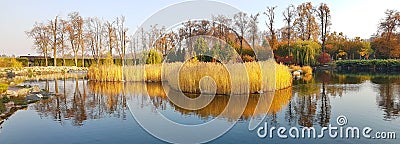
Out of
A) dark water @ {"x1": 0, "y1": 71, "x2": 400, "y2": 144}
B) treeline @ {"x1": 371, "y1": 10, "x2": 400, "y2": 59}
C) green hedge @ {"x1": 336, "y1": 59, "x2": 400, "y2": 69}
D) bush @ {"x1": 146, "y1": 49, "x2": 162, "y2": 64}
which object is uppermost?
treeline @ {"x1": 371, "y1": 10, "x2": 400, "y2": 59}

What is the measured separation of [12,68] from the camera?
2470 cm

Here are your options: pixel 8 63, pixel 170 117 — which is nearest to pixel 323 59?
pixel 170 117

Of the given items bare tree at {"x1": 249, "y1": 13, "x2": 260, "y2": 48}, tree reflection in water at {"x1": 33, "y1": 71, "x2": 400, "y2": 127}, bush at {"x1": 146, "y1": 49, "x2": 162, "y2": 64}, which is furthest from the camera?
bare tree at {"x1": 249, "y1": 13, "x2": 260, "y2": 48}

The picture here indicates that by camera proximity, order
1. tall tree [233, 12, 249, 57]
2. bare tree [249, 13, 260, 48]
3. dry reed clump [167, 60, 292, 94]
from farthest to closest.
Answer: bare tree [249, 13, 260, 48]
tall tree [233, 12, 249, 57]
dry reed clump [167, 60, 292, 94]

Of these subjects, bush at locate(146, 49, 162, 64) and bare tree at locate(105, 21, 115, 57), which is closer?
bush at locate(146, 49, 162, 64)

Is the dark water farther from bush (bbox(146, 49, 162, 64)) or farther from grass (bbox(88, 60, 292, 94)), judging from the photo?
bush (bbox(146, 49, 162, 64))

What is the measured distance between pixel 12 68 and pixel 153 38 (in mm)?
13084

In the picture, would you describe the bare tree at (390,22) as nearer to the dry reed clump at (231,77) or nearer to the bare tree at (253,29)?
the bare tree at (253,29)

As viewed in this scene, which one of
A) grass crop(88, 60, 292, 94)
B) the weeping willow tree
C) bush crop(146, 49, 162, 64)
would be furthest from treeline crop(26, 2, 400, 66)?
grass crop(88, 60, 292, 94)

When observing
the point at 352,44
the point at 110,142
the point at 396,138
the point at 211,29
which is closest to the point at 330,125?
the point at 396,138

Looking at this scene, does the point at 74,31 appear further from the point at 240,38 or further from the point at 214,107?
the point at 214,107

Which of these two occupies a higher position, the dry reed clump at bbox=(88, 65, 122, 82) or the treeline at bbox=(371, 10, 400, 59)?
the treeline at bbox=(371, 10, 400, 59)

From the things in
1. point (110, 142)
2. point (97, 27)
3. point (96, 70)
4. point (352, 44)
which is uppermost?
point (97, 27)

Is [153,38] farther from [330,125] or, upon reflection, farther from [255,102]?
[330,125]
